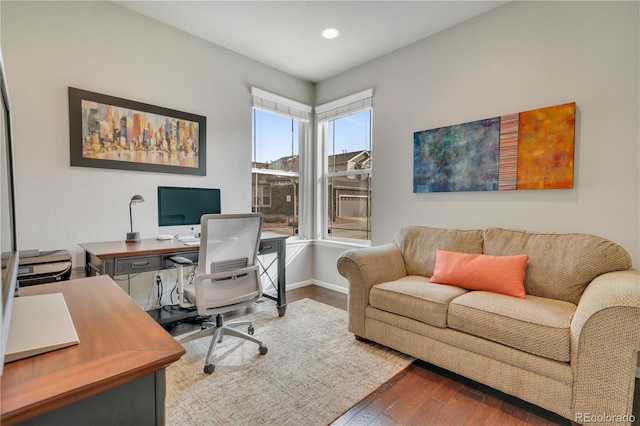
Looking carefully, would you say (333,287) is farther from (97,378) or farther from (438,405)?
(97,378)

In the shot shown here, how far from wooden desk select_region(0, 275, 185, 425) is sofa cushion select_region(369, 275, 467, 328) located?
1689 millimetres

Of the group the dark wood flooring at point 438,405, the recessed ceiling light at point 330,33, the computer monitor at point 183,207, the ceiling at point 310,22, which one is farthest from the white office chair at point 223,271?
the recessed ceiling light at point 330,33

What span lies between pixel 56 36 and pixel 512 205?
3.71 metres

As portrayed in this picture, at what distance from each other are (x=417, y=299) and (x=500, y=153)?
55.8 inches

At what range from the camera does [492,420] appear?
160cm

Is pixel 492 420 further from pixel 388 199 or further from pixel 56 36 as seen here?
pixel 56 36

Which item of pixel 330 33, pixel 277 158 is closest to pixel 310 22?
pixel 330 33

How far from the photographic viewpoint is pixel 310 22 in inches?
108

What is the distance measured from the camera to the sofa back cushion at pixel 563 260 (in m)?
1.93

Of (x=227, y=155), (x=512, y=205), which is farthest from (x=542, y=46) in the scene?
(x=227, y=155)

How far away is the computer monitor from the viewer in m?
2.64

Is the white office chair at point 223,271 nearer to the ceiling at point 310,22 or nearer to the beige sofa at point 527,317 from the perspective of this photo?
the beige sofa at point 527,317

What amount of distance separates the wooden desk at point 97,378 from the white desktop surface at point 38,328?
0.02 m

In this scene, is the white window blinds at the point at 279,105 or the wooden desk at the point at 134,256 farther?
the white window blinds at the point at 279,105
